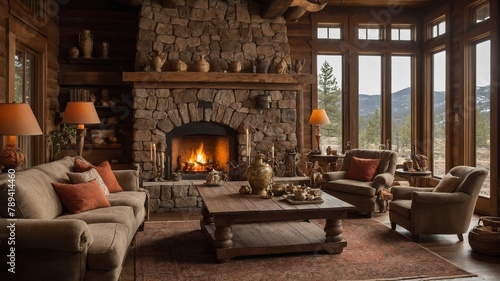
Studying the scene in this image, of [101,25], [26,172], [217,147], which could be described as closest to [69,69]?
[101,25]

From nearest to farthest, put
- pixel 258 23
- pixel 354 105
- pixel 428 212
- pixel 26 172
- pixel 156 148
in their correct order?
pixel 26 172 → pixel 428 212 → pixel 156 148 → pixel 258 23 → pixel 354 105

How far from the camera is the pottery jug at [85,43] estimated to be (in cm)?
727

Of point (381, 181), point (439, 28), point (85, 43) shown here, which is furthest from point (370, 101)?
point (85, 43)

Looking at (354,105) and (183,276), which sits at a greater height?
(354,105)

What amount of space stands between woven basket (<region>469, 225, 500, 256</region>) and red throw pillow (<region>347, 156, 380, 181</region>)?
2084mm

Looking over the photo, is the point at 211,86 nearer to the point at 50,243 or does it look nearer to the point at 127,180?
the point at 127,180

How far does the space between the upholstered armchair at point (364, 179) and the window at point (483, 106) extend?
128 cm

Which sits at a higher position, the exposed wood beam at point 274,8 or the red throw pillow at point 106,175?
the exposed wood beam at point 274,8

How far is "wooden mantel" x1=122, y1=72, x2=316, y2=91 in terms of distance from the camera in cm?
678

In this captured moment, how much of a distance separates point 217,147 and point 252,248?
144 inches

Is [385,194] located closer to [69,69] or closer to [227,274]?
[227,274]

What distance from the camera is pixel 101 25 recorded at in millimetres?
7625

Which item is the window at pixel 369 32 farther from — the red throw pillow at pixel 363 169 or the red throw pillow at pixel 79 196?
the red throw pillow at pixel 79 196

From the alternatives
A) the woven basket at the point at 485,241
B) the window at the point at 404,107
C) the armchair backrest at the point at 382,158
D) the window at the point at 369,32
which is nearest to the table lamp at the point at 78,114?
the armchair backrest at the point at 382,158
